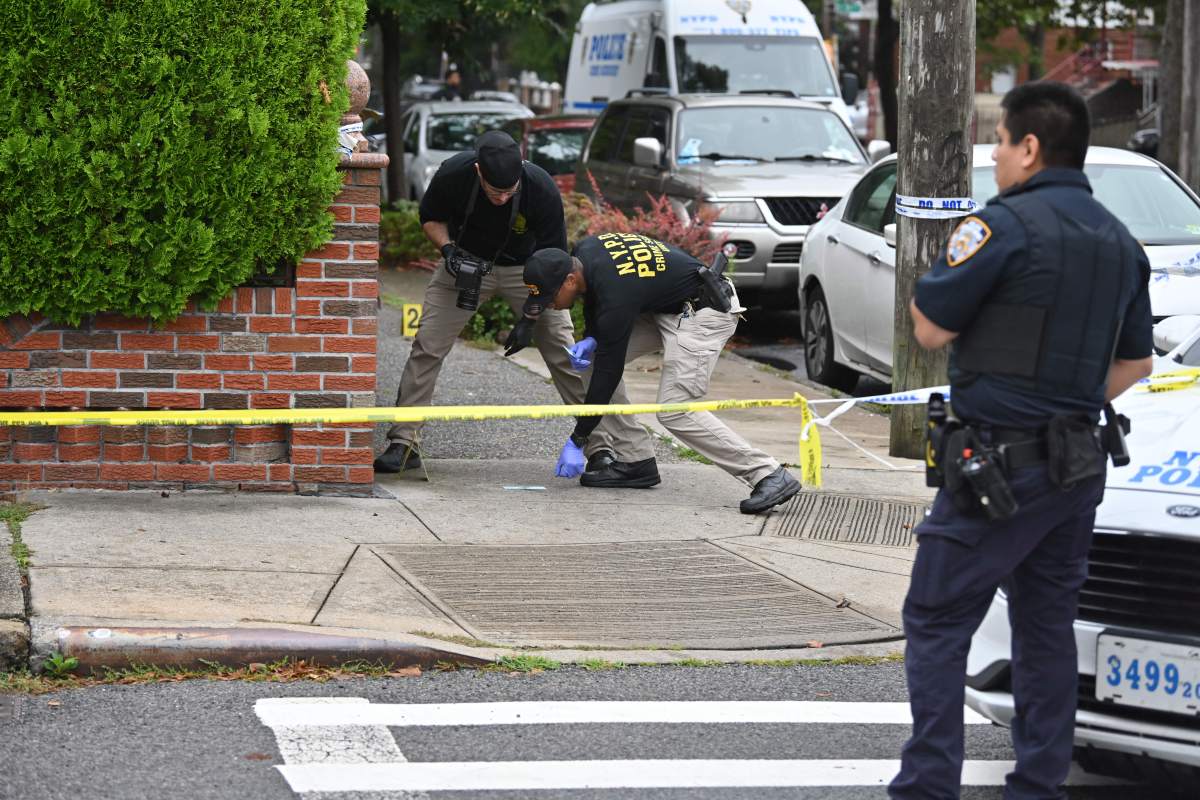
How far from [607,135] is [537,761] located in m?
12.5

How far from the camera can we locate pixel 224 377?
7.23 m

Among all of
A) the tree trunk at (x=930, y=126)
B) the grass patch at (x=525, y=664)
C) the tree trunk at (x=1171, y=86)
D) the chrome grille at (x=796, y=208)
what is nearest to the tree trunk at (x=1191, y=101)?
the tree trunk at (x=1171, y=86)

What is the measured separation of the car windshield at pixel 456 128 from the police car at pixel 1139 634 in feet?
64.8

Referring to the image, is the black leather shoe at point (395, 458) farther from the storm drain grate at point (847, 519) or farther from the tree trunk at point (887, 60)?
the tree trunk at point (887, 60)

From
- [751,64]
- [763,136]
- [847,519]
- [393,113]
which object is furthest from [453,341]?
[393,113]

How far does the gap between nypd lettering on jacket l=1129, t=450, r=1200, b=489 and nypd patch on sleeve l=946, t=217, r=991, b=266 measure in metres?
0.84

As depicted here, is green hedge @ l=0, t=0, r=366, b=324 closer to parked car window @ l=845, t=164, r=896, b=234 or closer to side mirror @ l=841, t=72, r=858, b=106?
parked car window @ l=845, t=164, r=896, b=234

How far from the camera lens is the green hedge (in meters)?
6.70

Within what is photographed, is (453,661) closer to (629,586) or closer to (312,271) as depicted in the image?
(629,586)

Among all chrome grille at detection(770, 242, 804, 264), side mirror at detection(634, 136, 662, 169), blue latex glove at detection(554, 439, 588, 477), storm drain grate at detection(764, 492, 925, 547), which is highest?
side mirror at detection(634, 136, 662, 169)

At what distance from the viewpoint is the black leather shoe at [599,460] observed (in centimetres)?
817

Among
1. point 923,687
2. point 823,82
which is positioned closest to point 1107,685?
point 923,687

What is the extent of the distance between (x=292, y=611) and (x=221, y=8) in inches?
103

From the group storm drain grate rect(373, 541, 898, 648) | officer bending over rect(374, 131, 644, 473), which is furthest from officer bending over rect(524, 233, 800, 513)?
storm drain grate rect(373, 541, 898, 648)
